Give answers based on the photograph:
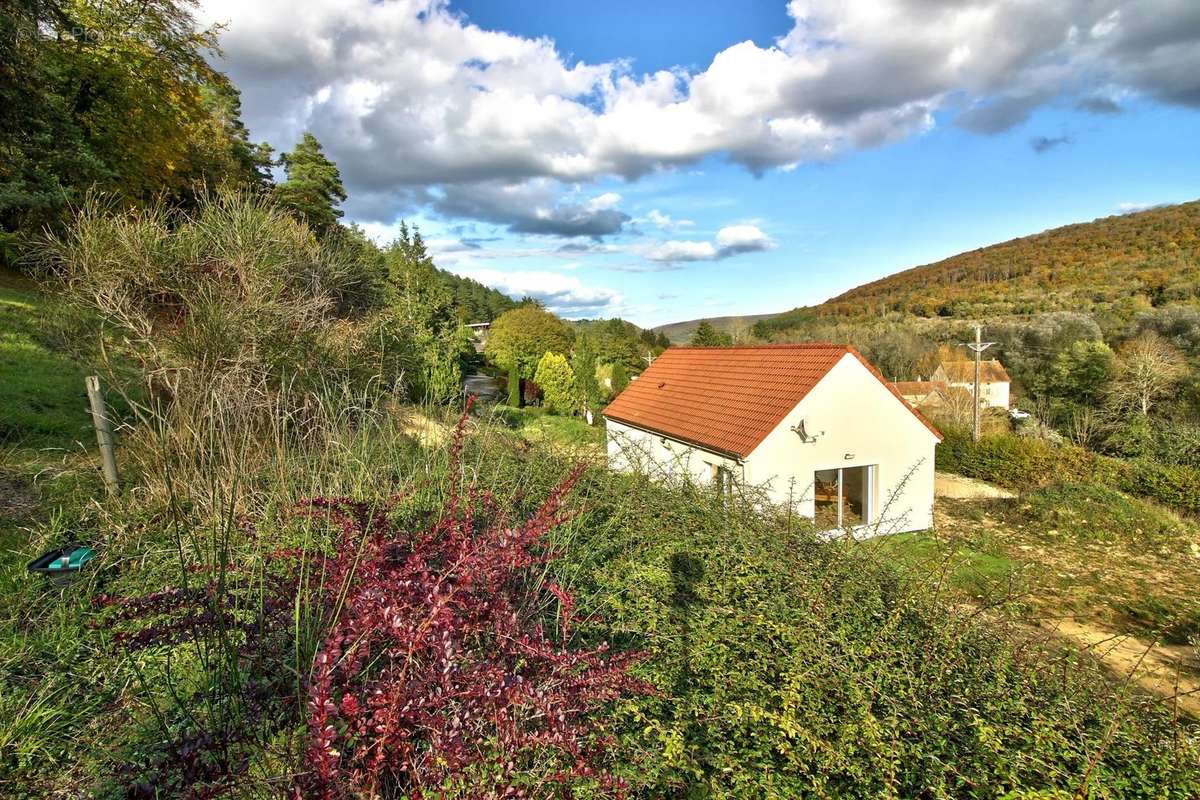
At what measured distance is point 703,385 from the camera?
14.5m

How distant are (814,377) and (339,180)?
1347 inches

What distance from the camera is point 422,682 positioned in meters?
1.89

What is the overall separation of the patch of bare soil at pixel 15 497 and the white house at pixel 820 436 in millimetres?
7526

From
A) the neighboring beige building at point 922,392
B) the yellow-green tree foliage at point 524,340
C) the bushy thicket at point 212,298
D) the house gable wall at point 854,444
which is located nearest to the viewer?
the bushy thicket at point 212,298

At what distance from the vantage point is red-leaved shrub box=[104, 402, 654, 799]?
5.58 ft

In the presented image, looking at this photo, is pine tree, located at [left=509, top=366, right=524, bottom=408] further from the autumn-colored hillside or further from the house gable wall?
the autumn-colored hillside

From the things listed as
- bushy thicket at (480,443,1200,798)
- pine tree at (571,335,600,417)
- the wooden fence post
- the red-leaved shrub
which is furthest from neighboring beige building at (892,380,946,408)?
the wooden fence post

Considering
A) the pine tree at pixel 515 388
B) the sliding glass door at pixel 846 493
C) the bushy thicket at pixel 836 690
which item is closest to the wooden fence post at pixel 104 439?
the bushy thicket at pixel 836 690

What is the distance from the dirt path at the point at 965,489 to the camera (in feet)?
54.2

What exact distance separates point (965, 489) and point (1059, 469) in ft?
8.23

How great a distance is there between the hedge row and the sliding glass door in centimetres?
807

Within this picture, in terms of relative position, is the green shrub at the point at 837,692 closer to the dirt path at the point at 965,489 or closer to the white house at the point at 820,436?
the white house at the point at 820,436

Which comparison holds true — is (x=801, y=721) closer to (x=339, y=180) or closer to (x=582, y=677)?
(x=582, y=677)

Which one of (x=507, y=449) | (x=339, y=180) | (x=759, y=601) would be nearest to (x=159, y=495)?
(x=507, y=449)
